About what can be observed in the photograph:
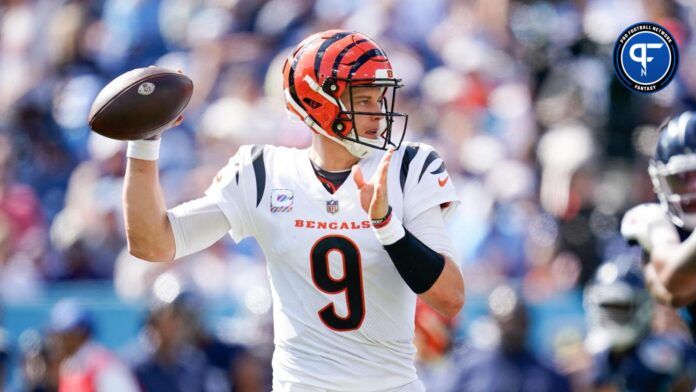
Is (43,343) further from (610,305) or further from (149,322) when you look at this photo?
(610,305)

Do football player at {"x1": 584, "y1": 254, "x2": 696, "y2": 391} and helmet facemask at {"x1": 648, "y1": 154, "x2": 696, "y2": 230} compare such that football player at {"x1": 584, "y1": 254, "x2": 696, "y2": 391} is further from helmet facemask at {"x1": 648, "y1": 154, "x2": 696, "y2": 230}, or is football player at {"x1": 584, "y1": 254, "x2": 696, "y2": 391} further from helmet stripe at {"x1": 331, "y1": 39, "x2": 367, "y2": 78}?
helmet stripe at {"x1": 331, "y1": 39, "x2": 367, "y2": 78}

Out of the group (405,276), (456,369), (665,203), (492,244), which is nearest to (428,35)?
(492,244)

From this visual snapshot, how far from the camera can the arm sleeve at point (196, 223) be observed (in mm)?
4609

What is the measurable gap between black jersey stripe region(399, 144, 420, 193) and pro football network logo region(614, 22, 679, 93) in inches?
50.0

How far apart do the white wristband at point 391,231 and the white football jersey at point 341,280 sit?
0.20 meters

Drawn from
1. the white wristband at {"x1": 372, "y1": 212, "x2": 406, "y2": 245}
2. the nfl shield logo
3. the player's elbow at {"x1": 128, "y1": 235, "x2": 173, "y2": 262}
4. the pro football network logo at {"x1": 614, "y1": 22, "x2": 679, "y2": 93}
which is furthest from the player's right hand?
the player's elbow at {"x1": 128, "y1": 235, "x2": 173, "y2": 262}

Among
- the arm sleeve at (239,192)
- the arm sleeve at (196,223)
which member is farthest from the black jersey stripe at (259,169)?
the arm sleeve at (196,223)

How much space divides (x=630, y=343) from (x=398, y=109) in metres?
3.34

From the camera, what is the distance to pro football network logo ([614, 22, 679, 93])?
5.39m

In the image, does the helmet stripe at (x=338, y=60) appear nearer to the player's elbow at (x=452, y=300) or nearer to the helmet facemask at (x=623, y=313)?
the player's elbow at (x=452, y=300)

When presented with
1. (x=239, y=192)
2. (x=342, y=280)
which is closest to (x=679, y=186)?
(x=342, y=280)

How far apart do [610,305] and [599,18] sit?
104 inches

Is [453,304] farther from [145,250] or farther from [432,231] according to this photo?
[145,250]

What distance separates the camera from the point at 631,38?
17.7 feet
